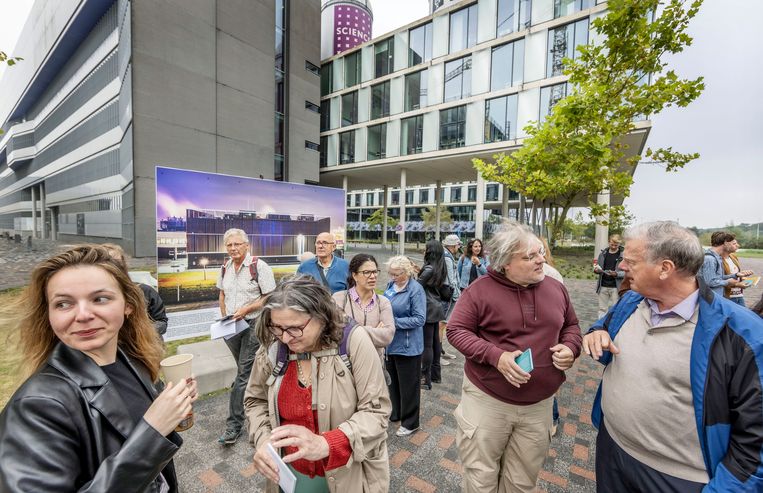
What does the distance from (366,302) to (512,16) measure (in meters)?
22.4

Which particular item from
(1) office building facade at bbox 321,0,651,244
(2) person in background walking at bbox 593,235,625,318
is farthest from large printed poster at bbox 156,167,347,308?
(1) office building facade at bbox 321,0,651,244

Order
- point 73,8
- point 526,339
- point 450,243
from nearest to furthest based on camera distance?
point 526,339 < point 450,243 < point 73,8

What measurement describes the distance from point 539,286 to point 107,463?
2242mm

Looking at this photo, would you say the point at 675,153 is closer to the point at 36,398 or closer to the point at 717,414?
the point at 717,414

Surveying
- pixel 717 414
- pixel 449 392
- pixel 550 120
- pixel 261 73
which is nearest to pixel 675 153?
pixel 550 120

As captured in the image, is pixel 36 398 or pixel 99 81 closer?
pixel 36 398

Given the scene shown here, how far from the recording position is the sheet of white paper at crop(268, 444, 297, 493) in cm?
123

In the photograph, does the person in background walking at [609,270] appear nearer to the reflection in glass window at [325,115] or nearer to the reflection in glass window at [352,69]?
the reflection in glass window at [352,69]

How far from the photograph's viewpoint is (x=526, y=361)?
172cm

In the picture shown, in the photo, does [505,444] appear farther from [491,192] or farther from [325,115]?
[491,192]

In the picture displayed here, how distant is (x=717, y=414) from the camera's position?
1374 mm

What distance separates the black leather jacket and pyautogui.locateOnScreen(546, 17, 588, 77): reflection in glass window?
67.7 feet

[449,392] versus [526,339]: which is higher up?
[526,339]

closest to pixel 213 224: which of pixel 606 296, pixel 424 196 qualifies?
pixel 606 296
